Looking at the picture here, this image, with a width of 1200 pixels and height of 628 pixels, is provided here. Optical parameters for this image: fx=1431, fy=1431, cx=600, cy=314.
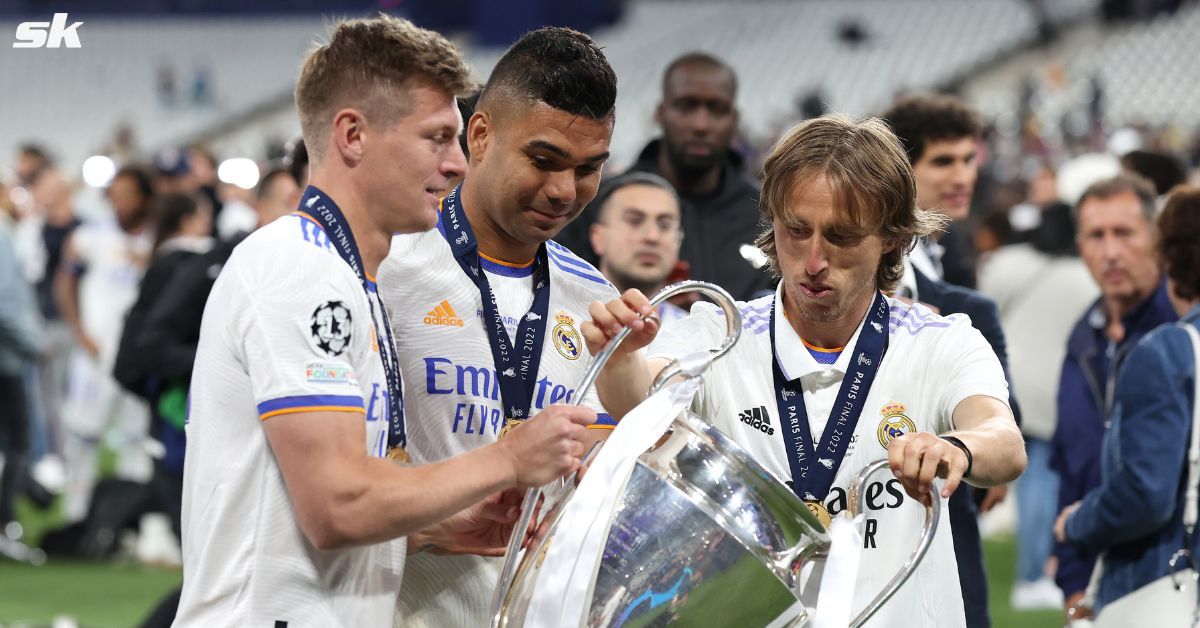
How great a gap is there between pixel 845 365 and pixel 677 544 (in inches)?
26.2

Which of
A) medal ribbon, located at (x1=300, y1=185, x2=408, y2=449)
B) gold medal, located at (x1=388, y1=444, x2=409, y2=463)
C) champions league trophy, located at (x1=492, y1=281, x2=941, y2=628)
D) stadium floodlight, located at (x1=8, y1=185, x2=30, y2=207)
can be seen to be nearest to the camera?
champions league trophy, located at (x1=492, y1=281, x2=941, y2=628)

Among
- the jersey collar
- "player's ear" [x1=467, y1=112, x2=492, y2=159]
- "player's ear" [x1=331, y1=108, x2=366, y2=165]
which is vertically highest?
"player's ear" [x1=467, y1=112, x2=492, y2=159]

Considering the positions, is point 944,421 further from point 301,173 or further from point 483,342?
point 301,173

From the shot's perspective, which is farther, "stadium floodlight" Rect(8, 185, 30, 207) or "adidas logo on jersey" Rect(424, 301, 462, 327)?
"stadium floodlight" Rect(8, 185, 30, 207)

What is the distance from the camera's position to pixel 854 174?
2.53 metres

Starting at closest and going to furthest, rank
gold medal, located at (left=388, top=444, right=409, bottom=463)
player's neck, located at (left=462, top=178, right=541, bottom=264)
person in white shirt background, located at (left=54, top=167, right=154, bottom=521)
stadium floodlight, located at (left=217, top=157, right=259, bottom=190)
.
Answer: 1. gold medal, located at (left=388, top=444, right=409, bottom=463)
2. player's neck, located at (left=462, top=178, right=541, bottom=264)
3. person in white shirt background, located at (left=54, top=167, right=154, bottom=521)
4. stadium floodlight, located at (left=217, top=157, right=259, bottom=190)

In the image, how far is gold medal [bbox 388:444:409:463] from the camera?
2.45m

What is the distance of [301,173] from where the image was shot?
16.4 feet

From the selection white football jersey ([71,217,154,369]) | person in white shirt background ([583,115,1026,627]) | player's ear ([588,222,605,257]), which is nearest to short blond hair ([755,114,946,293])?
person in white shirt background ([583,115,1026,627])

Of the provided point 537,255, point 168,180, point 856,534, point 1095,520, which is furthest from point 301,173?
point 168,180

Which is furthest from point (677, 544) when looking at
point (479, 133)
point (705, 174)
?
point (705, 174)

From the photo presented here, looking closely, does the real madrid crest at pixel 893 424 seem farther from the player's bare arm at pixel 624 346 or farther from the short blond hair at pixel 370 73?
the short blond hair at pixel 370 73

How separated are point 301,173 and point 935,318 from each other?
2865mm

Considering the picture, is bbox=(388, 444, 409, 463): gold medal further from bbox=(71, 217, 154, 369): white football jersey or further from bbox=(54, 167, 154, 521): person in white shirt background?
bbox=(71, 217, 154, 369): white football jersey
